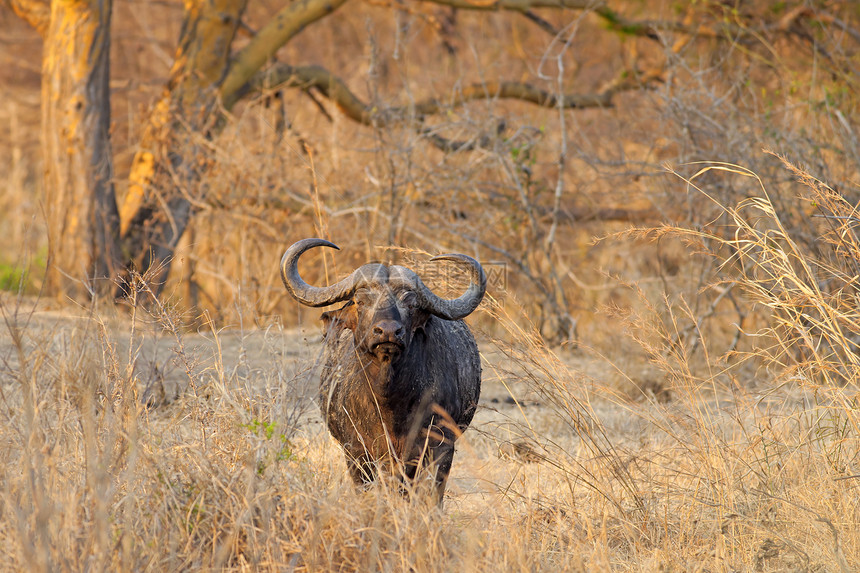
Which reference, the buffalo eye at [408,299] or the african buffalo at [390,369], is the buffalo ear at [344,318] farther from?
the buffalo eye at [408,299]

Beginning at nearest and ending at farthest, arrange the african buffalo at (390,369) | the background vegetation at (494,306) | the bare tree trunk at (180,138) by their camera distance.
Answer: the background vegetation at (494,306), the african buffalo at (390,369), the bare tree trunk at (180,138)

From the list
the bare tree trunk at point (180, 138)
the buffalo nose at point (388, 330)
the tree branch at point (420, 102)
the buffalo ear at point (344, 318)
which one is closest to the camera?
the buffalo nose at point (388, 330)

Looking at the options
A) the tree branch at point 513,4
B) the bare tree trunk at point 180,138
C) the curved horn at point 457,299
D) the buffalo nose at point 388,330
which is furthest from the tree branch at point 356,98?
the buffalo nose at point 388,330

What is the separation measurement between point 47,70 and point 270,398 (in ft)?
25.0

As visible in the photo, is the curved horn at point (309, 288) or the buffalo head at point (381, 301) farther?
the curved horn at point (309, 288)

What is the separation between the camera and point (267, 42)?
10609 mm

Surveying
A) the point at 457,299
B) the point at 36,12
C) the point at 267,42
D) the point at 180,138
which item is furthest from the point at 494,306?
the point at 36,12

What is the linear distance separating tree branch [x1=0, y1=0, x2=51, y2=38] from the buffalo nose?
26.8 feet

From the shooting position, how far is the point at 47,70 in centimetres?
982

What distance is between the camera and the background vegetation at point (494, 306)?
3475 mm

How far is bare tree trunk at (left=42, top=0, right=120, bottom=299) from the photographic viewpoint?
9664 millimetres

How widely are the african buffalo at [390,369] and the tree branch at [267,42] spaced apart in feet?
22.0

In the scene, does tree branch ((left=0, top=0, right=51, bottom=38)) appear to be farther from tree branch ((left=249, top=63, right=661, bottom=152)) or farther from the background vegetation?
tree branch ((left=249, top=63, right=661, bottom=152))

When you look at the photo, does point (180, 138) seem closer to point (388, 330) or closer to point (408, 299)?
point (408, 299)
